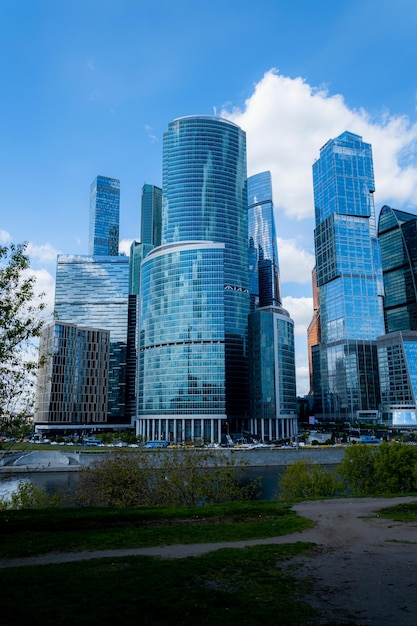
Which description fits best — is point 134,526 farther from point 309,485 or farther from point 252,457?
point 252,457

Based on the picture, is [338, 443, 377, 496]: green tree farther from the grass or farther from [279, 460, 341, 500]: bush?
the grass

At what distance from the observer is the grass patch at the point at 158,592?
15797mm

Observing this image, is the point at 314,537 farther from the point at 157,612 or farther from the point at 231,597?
the point at 157,612

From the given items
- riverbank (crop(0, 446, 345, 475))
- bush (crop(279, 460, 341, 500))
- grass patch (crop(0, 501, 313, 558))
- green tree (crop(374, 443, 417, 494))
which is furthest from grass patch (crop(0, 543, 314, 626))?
riverbank (crop(0, 446, 345, 475))

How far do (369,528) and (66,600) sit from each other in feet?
76.7

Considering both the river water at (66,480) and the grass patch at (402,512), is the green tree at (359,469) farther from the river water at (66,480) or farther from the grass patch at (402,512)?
the grass patch at (402,512)

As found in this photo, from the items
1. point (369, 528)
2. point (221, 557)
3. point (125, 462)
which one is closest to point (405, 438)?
point (125, 462)

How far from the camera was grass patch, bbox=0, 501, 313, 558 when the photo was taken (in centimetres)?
2795

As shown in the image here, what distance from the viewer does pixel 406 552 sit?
85.6 ft

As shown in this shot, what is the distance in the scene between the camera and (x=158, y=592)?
18.2m

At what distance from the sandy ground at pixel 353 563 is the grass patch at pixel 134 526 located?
1.47 meters

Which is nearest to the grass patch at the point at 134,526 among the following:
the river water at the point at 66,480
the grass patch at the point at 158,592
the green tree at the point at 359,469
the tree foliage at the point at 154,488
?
the grass patch at the point at 158,592

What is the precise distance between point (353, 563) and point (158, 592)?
10.9m

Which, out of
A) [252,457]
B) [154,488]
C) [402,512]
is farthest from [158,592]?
[252,457]
